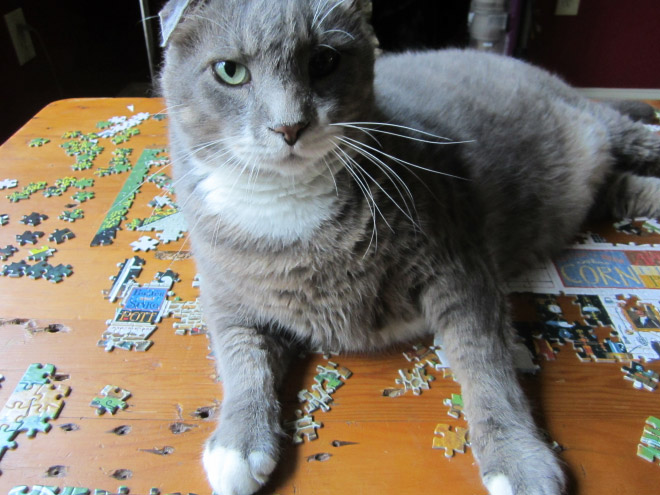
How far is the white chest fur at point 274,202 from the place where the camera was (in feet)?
3.35

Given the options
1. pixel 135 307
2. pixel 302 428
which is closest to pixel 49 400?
pixel 135 307

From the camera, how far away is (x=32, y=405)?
104cm

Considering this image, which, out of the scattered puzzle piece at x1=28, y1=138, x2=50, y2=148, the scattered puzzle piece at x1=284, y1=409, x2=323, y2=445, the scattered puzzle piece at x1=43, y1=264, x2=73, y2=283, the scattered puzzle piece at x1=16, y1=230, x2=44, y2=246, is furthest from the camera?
the scattered puzzle piece at x1=28, y1=138, x2=50, y2=148

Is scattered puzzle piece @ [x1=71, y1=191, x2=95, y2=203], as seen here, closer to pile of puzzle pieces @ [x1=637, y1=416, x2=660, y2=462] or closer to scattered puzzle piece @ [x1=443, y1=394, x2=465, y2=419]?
scattered puzzle piece @ [x1=443, y1=394, x2=465, y2=419]

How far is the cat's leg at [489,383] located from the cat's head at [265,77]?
16.4 inches

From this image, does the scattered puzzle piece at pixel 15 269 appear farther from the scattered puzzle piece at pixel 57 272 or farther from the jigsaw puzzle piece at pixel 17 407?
the jigsaw puzzle piece at pixel 17 407

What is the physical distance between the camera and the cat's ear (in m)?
0.92

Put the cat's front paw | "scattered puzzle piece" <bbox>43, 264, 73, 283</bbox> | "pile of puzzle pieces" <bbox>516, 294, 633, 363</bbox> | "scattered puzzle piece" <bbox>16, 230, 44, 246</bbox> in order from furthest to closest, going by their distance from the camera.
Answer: "scattered puzzle piece" <bbox>16, 230, 44, 246</bbox>, "scattered puzzle piece" <bbox>43, 264, 73, 283</bbox>, "pile of puzzle pieces" <bbox>516, 294, 633, 363</bbox>, the cat's front paw

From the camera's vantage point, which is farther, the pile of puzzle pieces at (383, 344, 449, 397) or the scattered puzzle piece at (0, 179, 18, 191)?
the scattered puzzle piece at (0, 179, 18, 191)

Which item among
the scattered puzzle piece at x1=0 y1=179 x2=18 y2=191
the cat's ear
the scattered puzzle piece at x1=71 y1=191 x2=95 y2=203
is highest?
the cat's ear

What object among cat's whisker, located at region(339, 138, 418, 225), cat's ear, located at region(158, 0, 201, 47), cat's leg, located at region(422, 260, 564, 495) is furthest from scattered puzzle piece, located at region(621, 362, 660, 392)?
cat's ear, located at region(158, 0, 201, 47)

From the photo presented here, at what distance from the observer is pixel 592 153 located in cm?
163

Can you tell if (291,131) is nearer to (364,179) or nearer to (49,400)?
(364,179)

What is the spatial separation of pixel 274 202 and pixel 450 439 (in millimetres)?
566
